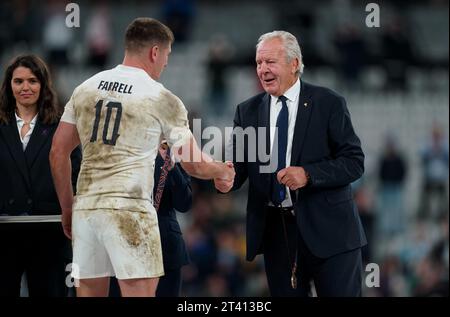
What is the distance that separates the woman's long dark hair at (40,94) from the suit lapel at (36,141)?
55 millimetres

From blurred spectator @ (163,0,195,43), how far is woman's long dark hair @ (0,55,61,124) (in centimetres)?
1310

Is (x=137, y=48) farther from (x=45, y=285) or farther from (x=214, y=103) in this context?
(x=214, y=103)

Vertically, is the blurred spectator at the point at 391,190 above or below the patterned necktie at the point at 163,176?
below

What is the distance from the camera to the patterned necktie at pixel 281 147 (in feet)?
25.4

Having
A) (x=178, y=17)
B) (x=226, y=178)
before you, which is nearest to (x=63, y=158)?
(x=226, y=178)

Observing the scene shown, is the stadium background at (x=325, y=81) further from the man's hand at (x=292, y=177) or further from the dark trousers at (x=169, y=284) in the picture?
the man's hand at (x=292, y=177)

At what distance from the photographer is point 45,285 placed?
26.0 ft

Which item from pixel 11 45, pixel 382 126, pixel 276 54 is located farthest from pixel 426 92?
pixel 276 54

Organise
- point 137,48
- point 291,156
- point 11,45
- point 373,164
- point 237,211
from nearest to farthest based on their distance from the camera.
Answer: point 137,48
point 291,156
point 237,211
point 373,164
point 11,45

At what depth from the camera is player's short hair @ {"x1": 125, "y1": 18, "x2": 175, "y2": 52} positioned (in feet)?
23.5

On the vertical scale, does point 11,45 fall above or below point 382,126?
above

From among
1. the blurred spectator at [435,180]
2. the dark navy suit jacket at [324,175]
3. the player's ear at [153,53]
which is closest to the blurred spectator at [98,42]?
the blurred spectator at [435,180]

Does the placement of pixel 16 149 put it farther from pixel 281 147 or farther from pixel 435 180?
pixel 435 180

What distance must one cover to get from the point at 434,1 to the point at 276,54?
18564 mm
